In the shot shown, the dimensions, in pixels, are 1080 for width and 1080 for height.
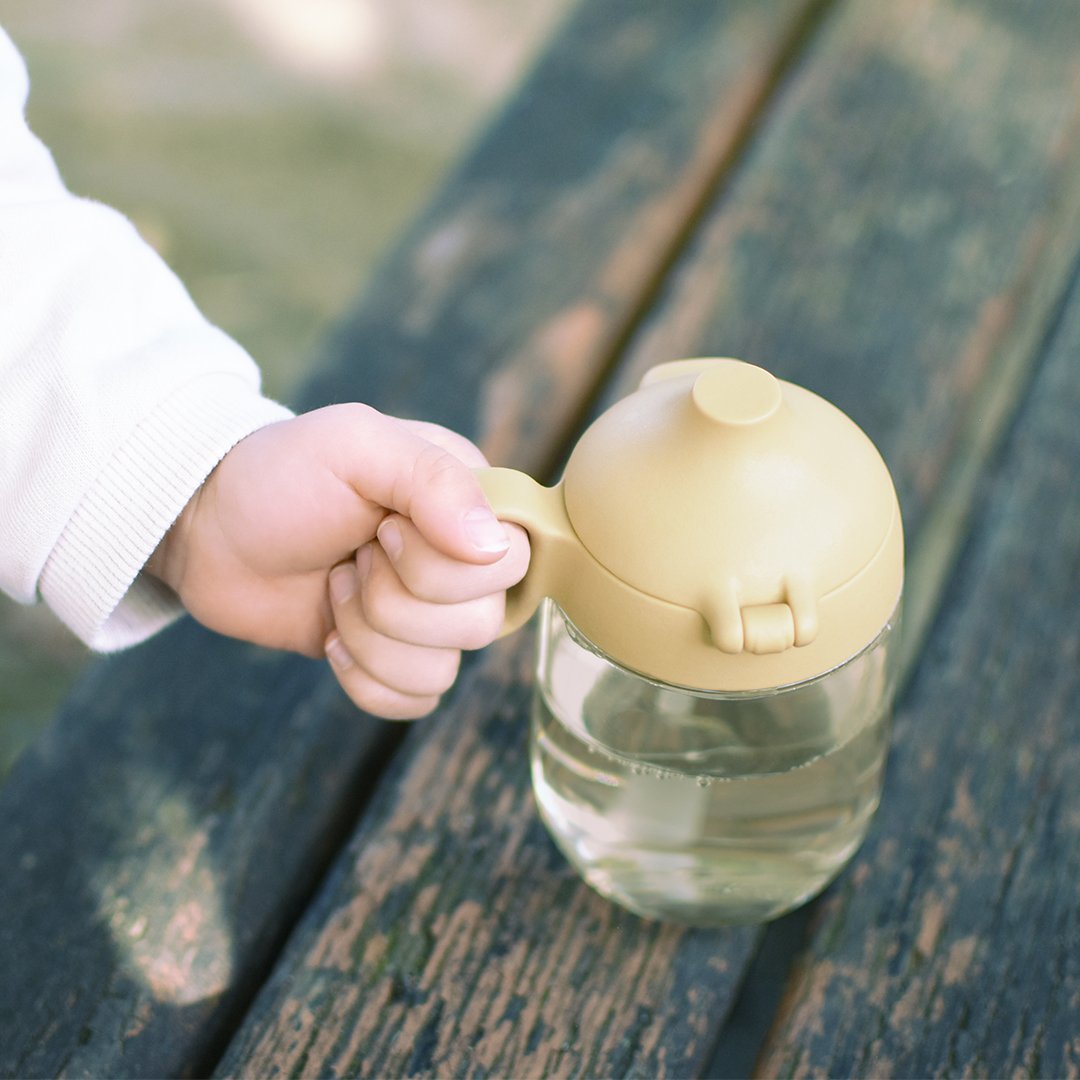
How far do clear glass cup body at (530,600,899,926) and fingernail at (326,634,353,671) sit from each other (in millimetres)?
89

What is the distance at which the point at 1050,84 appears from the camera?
2.96 ft

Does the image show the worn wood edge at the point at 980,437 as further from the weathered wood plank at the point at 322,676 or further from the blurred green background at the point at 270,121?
the blurred green background at the point at 270,121

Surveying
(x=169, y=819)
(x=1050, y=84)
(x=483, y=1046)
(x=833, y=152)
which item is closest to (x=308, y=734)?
(x=169, y=819)

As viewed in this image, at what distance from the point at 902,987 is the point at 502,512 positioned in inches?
11.3

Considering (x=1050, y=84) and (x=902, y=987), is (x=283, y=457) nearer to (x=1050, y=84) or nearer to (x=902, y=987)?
(x=902, y=987)

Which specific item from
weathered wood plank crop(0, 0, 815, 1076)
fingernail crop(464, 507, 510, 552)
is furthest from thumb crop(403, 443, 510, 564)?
weathered wood plank crop(0, 0, 815, 1076)

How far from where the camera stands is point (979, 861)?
22.0 inches

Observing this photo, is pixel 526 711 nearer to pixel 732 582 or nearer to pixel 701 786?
pixel 701 786

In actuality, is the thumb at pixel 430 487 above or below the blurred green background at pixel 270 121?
above

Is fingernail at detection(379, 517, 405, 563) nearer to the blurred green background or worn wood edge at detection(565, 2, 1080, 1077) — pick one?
worn wood edge at detection(565, 2, 1080, 1077)

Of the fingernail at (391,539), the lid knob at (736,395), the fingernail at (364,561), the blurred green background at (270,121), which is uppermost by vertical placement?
the lid knob at (736,395)

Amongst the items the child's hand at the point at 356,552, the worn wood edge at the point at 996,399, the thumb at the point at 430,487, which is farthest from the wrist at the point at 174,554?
the worn wood edge at the point at 996,399

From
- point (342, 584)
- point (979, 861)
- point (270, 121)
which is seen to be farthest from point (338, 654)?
point (270, 121)

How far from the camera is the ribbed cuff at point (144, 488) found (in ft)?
1.72
